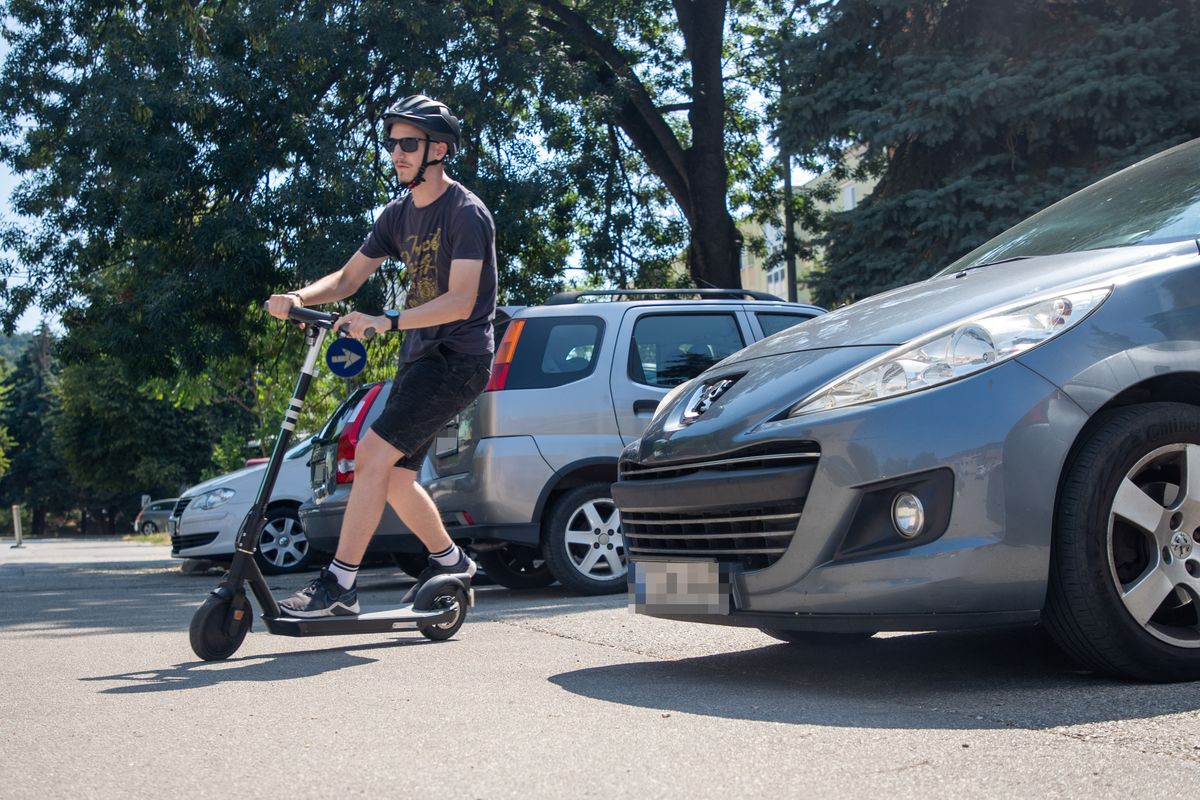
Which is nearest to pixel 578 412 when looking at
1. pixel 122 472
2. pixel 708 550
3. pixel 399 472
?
pixel 399 472

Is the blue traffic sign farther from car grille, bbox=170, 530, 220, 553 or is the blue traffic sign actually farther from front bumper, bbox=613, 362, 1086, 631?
car grille, bbox=170, 530, 220, 553

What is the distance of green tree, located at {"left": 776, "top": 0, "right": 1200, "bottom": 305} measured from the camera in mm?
14898

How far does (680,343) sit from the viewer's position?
28.8ft

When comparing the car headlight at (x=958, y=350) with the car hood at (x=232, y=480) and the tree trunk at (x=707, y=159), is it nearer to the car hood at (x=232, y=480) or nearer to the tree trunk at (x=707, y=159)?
Answer: the car hood at (x=232, y=480)

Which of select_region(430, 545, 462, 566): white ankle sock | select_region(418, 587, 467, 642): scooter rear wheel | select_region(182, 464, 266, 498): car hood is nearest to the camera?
select_region(418, 587, 467, 642): scooter rear wheel

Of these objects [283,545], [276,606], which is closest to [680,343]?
[276,606]

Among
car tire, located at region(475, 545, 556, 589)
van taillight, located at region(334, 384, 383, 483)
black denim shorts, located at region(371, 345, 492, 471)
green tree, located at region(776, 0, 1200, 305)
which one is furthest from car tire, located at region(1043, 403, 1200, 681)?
green tree, located at region(776, 0, 1200, 305)

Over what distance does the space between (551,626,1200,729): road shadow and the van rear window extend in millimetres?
3344

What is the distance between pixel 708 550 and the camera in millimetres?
4426

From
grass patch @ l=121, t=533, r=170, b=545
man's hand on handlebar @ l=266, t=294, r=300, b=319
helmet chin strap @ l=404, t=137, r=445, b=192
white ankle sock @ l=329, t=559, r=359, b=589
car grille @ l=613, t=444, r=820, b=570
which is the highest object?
helmet chin strap @ l=404, t=137, r=445, b=192

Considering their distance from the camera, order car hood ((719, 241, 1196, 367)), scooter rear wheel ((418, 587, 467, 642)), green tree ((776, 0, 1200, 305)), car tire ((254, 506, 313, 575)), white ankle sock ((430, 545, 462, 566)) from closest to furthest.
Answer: car hood ((719, 241, 1196, 367)) < scooter rear wheel ((418, 587, 467, 642)) < white ankle sock ((430, 545, 462, 566)) < car tire ((254, 506, 313, 575)) < green tree ((776, 0, 1200, 305))

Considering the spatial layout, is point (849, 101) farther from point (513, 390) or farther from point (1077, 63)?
point (513, 390)

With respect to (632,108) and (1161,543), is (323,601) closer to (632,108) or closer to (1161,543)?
(1161,543)

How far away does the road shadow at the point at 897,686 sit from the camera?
3.76 metres
